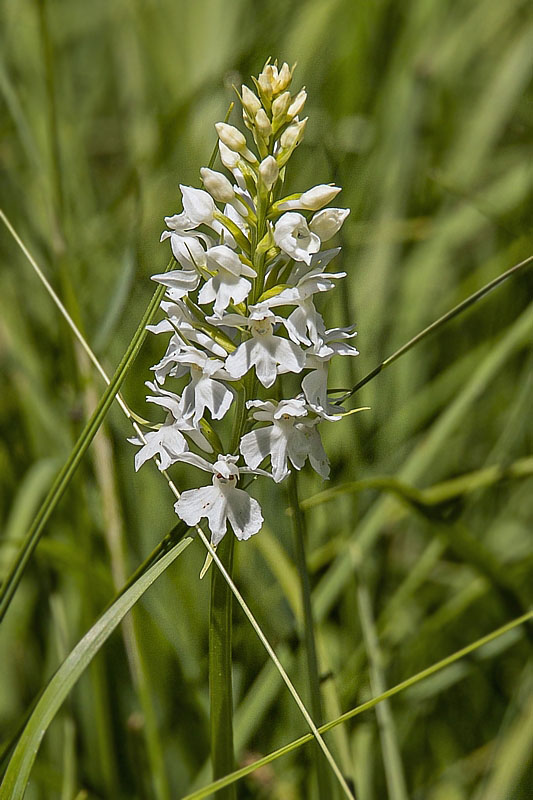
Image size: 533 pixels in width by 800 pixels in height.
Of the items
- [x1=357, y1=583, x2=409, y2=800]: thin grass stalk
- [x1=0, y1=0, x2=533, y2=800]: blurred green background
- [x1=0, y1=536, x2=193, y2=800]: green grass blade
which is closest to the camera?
[x1=0, y1=536, x2=193, y2=800]: green grass blade

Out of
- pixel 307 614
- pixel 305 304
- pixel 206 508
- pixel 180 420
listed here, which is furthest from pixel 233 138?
pixel 307 614

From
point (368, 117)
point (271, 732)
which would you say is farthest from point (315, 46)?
point (271, 732)

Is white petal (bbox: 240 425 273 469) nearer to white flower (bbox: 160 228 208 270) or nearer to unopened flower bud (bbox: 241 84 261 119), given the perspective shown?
white flower (bbox: 160 228 208 270)

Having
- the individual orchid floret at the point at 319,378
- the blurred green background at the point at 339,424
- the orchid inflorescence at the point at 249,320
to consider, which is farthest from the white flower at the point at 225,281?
the blurred green background at the point at 339,424

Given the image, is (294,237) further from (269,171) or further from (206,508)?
(206,508)

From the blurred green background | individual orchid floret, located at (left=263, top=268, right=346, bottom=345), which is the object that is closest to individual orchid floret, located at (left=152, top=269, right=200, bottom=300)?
individual orchid floret, located at (left=263, top=268, right=346, bottom=345)

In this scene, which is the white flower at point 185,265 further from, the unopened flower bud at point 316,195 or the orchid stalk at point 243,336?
the unopened flower bud at point 316,195
